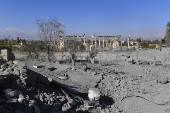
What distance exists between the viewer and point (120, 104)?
790 cm

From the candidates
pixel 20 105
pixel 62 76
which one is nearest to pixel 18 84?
pixel 20 105

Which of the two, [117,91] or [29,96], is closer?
[29,96]

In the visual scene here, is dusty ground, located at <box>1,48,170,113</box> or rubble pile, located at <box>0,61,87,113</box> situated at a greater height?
rubble pile, located at <box>0,61,87,113</box>

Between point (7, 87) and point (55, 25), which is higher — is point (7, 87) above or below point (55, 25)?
below

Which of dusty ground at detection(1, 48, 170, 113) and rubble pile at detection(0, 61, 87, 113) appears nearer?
rubble pile at detection(0, 61, 87, 113)

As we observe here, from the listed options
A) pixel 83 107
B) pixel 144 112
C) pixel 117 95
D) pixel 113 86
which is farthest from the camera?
pixel 113 86

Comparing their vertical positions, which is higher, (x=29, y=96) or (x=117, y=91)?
(x=29, y=96)

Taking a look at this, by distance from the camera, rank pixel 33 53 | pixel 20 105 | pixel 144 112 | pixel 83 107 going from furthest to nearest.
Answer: pixel 33 53 → pixel 144 112 → pixel 83 107 → pixel 20 105

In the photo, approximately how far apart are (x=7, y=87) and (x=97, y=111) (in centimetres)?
343

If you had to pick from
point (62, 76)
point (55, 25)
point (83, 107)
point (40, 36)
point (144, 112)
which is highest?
point (55, 25)

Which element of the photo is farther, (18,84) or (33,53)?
(33,53)

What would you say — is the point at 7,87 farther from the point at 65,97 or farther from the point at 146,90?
the point at 146,90

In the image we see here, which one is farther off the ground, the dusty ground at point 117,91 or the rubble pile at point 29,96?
the rubble pile at point 29,96

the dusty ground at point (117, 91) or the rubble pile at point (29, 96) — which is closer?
the rubble pile at point (29, 96)
